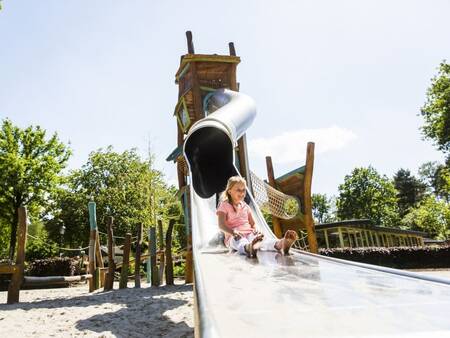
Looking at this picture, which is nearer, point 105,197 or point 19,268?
point 19,268

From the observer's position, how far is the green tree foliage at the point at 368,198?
5106 cm

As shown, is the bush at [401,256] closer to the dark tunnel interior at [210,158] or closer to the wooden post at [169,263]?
the wooden post at [169,263]

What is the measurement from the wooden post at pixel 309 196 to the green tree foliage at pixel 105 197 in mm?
20341

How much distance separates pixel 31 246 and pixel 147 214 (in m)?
10.2

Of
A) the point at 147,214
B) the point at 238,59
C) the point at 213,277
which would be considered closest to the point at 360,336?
the point at 213,277

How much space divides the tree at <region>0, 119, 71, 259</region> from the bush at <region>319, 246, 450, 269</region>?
1917cm

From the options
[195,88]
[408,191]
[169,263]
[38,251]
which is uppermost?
[408,191]

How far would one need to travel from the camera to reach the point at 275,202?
722 cm

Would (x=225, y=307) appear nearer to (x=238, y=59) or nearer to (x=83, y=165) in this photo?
(x=238, y=59)

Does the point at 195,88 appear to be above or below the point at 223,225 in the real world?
above

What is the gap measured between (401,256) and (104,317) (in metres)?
20.3

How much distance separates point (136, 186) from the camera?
31531 millimetres

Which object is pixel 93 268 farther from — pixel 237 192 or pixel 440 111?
pixel 440 111

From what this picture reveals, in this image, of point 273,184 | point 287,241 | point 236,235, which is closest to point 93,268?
point 273,184
